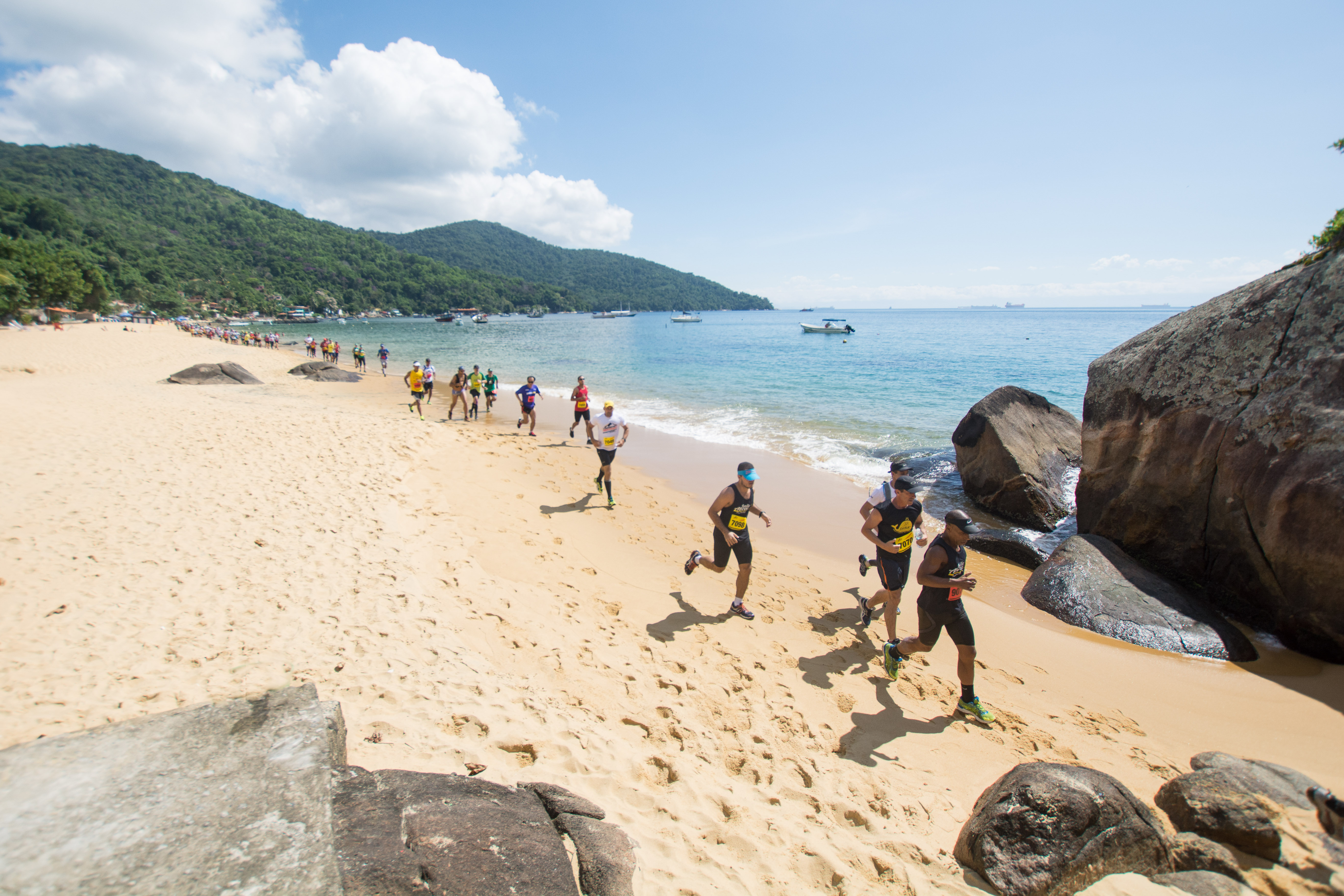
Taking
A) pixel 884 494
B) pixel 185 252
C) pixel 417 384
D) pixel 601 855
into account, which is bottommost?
pixel 601 855

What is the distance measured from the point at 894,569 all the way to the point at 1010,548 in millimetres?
4064

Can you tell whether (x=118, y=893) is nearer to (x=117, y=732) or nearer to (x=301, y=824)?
(x=301, y=824)

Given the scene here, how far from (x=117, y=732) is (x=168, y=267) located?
137 m

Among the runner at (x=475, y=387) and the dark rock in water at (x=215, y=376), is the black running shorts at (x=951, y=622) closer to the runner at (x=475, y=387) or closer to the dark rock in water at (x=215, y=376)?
the runner at (x=475, y=387)

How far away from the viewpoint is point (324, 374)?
27469 millimetres

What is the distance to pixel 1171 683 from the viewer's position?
5797 millimetres

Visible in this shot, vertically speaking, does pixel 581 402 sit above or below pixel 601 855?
above

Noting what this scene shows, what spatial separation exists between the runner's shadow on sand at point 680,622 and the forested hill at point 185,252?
66.5 metres

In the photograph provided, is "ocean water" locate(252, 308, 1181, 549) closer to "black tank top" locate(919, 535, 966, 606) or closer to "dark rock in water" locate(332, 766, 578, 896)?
"black tank top" locate(919, 535, 966, 606)

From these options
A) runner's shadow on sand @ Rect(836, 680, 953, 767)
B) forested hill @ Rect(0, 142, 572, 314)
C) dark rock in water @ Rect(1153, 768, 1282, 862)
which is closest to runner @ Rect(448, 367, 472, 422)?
runner's shadow on sand @ Rect(836, 680, 953, 767)

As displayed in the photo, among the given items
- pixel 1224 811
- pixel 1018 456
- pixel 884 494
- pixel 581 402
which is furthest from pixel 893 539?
pixel 581 402

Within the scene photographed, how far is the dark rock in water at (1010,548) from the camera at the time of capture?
8.48 metres

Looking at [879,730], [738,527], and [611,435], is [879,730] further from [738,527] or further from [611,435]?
[611,435]

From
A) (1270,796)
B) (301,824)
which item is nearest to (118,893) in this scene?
(301,824)
